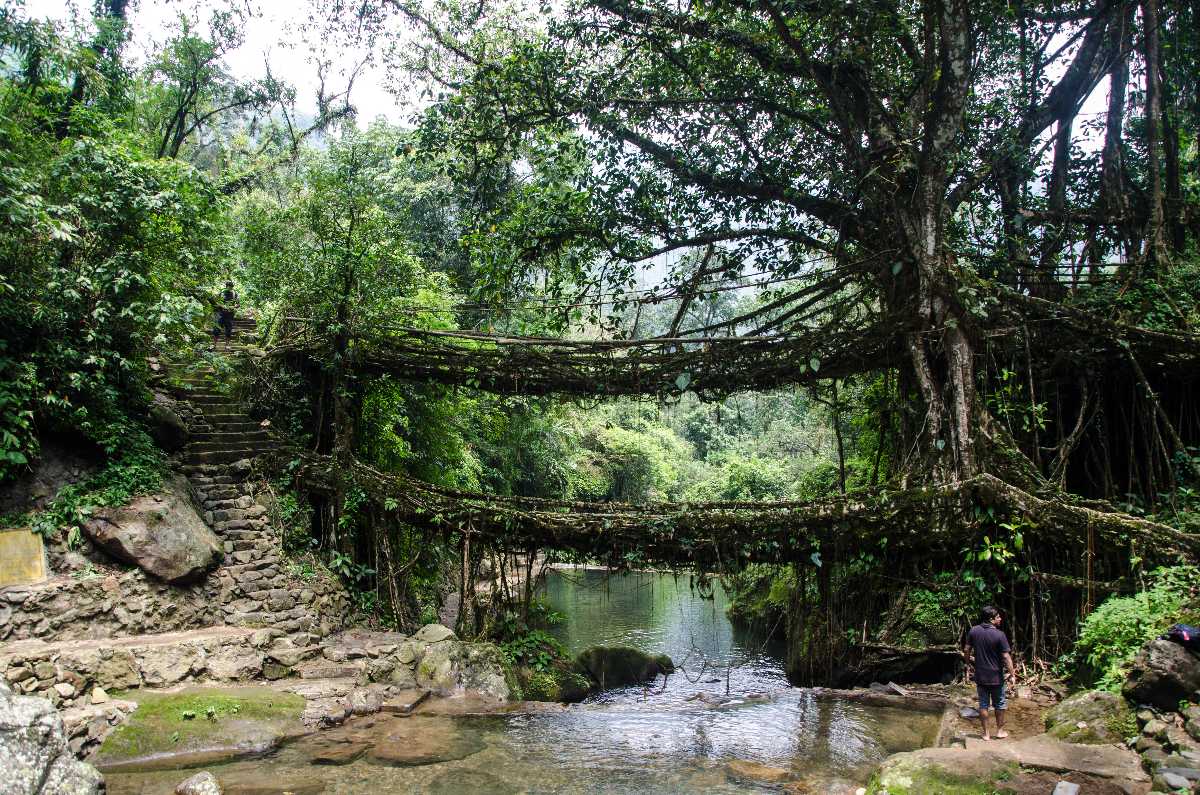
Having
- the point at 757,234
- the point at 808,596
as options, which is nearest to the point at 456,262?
the point at 757,234

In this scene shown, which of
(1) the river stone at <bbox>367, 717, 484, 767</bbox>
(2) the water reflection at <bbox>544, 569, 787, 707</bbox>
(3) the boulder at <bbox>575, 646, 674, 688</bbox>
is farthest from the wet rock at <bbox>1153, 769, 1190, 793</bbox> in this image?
(3) the boulder at <bbox>575, 646, 674, 688</bbox>

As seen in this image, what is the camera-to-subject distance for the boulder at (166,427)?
8375 mm

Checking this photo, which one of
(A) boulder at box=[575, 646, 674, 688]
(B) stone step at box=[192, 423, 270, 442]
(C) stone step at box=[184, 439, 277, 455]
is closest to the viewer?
(C) stone step at box=[184, 439, 277, 455]

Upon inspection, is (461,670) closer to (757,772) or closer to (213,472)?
(757,772)

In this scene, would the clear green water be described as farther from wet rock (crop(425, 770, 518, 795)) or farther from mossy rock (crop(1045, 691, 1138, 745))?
mossy rock (crop(1045, 691, 1138, 745))

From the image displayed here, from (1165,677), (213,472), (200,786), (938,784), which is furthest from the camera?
(213,472)

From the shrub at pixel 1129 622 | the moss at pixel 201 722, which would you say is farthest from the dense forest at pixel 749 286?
the moss at pixel 201 722

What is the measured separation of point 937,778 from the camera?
416 centimetres

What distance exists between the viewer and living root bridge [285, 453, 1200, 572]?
20.9ft

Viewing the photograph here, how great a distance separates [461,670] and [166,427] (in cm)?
458

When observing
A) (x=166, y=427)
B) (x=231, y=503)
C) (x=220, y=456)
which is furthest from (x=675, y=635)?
(x=166, y=427)

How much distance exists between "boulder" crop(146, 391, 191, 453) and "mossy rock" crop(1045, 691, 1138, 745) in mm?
9191

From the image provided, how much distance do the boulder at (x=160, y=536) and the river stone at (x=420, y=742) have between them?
2.92m

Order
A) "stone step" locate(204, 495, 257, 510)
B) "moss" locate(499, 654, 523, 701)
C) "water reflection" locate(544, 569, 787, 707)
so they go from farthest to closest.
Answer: "water reflection" locate(544, 569, 787, 707) < "stone step" locate(204, 495, 257, 510) < "moss" locate(499, 654, 523, 701)
